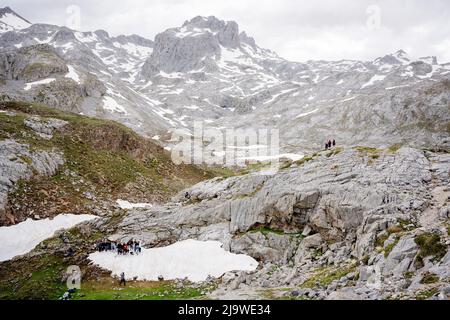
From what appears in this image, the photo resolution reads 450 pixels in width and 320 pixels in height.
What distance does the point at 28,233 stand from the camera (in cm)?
4766

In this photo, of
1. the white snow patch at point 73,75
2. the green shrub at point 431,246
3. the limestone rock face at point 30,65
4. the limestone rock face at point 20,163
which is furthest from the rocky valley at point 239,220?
the white snow patch at point 73,75

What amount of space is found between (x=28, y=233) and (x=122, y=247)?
49.7 ft

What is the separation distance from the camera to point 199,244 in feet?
138

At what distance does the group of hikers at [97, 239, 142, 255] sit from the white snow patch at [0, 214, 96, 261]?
9033 millimetres

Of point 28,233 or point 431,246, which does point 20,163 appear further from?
point 431,246

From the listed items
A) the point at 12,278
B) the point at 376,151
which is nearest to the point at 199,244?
the point at 12,278

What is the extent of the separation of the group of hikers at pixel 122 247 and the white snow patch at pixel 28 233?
903cm

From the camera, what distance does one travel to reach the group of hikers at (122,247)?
1607 inches

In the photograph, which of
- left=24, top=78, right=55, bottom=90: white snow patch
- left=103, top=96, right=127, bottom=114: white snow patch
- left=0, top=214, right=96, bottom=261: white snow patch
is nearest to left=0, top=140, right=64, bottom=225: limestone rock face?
left=0, top=214, right=96, bottom=261: white snow patch
